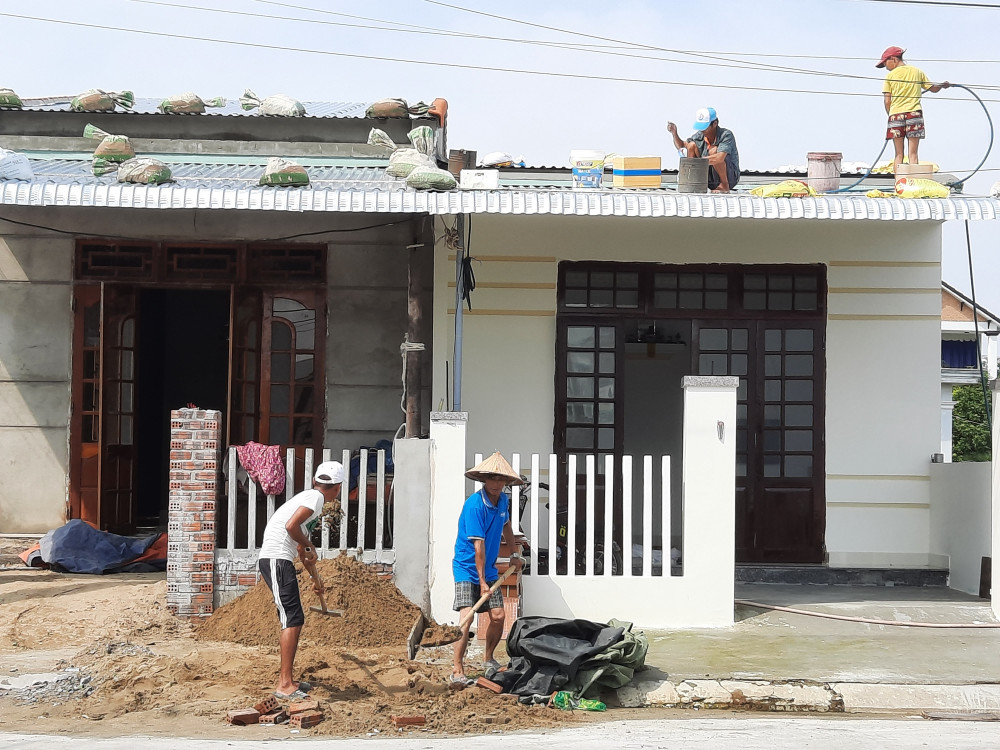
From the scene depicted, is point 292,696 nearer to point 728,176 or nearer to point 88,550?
point 88,550

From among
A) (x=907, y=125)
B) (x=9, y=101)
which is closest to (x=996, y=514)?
(x=907, y=125)

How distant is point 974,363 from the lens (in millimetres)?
36438

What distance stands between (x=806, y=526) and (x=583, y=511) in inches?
85.4

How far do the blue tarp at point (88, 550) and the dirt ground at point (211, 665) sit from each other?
46cm

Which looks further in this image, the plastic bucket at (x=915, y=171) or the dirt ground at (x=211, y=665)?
the plastic bucket at (x=915, y=171)

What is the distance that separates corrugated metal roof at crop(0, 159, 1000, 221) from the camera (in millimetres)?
8953

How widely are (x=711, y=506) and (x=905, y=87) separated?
5.15 m

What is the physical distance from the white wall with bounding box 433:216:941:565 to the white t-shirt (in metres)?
3.92

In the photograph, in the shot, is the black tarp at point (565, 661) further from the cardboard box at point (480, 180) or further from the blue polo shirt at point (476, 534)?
the cardboard box at point (480, 180)

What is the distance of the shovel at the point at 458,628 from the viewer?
6941 millimetres

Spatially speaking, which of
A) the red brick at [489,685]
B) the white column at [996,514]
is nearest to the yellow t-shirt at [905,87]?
the white column at [996,514]

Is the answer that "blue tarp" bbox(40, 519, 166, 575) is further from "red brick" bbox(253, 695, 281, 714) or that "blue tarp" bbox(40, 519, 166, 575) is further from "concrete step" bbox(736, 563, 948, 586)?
Answer: "concrete step" bbox(736, 563, 948, 586)

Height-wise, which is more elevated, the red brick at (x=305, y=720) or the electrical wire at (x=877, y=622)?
the electrical wire at (x=877, y=622)

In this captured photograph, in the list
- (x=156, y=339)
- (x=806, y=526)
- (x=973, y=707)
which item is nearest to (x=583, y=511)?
(x=806, y=526)
